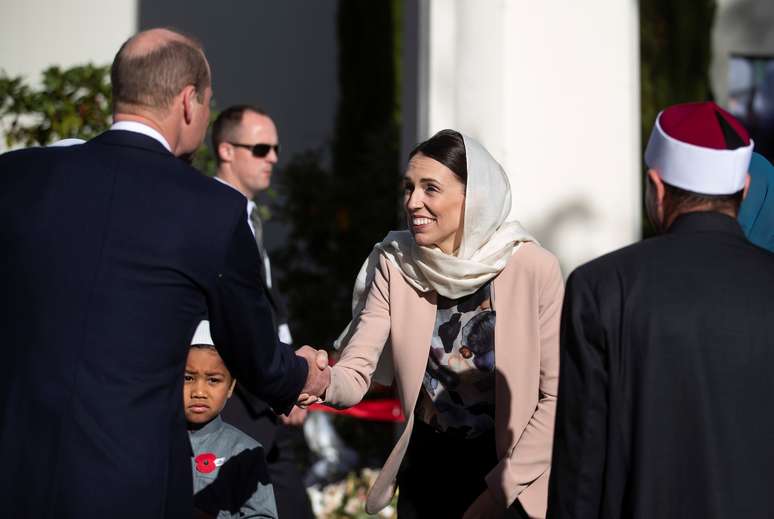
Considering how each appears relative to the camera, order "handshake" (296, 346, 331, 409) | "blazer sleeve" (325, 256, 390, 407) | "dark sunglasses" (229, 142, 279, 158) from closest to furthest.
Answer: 1. "handshake" (296, 346, 331, 409)
2. "blazer sleeve" (325, 256, 390, 407)
3. "dark sunglasses" (229, 142, 279, 158)

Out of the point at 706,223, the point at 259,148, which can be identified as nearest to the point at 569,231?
the point at 259,148

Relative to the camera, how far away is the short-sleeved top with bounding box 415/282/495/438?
12.1ft

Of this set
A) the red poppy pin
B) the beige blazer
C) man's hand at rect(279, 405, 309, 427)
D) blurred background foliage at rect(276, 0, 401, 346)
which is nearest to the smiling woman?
the beige blazer

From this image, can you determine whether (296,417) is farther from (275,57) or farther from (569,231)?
(275,57)

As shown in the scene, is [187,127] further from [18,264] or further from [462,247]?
[462,247]

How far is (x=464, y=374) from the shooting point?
369cm

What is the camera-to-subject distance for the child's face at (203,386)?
3.84 meters

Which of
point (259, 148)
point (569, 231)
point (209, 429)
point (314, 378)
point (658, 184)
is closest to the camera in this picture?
point (658, 184)

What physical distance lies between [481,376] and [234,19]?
6.83m

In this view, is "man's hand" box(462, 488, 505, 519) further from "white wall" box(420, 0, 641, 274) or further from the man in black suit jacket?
"white wall" box(420, 0, 641, 274)

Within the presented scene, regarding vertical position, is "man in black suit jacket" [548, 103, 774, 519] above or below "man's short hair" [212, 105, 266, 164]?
below

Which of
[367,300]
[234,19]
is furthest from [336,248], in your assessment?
[367,300]

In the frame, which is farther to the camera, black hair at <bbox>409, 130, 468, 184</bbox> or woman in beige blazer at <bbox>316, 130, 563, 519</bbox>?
black hair at <bbox>409, 130, 468, 184</bbox>

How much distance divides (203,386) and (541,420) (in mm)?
1103
